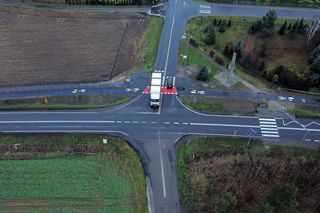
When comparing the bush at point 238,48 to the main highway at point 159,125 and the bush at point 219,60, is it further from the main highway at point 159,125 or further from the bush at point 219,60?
the main highway at point 159,125

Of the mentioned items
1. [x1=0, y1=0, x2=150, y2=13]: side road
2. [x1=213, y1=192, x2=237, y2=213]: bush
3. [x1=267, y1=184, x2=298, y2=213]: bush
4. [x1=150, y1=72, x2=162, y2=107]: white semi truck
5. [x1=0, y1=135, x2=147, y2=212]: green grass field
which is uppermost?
[x1=0, y1=0, x2=150, y2=13]: side road

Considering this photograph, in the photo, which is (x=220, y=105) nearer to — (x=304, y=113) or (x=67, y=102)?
(x=304, y=113)

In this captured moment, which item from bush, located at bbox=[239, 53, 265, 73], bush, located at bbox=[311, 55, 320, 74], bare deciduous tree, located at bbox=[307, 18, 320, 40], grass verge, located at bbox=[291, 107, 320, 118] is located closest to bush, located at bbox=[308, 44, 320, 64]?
bush, located at bbox=[311, 55, 320, 74]

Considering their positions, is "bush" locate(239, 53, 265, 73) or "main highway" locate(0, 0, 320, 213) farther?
"bush" locate(239, 53, 265, 73)

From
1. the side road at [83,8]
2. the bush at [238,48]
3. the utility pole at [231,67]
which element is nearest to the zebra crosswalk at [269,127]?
the utility pole at [231,67]

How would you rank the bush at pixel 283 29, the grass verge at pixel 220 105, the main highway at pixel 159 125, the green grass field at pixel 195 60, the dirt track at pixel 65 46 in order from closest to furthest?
the main highway at pixel 159 125
the grass verge at pixel 220 105
the dirt track at pixel 65 46
the green grass field at pixel 195 60
the bush at pixel 283 29

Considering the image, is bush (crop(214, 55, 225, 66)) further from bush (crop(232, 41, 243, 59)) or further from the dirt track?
the dirt track

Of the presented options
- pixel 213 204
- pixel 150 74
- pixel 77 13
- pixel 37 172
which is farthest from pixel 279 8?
pixel 37 172
